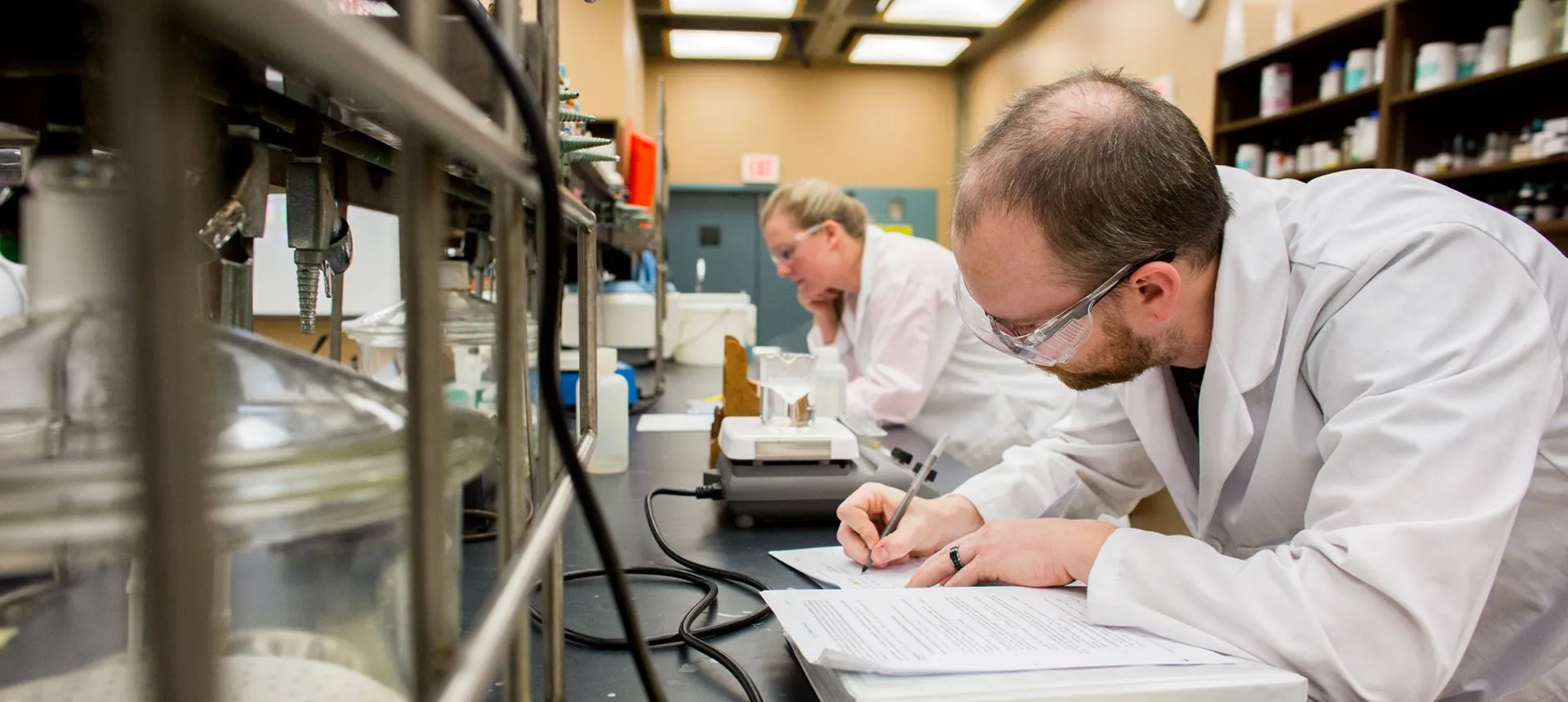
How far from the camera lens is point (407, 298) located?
0.85 ft

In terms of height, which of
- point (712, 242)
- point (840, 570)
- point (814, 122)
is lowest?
point (840, 570)

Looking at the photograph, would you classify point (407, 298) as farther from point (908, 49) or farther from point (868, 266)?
point (908, 49)

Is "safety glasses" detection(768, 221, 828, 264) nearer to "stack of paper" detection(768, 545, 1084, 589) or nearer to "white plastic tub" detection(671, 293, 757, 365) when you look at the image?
"white plastic tub" detection(671, 293, 757, 365)

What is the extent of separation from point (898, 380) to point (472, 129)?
1953 mm

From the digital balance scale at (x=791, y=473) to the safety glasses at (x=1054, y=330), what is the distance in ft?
0.87

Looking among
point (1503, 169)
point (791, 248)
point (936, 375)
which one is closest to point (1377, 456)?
point (936, 375)

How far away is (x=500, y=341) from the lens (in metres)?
0.38

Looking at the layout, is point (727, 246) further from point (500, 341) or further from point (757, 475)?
point (500, 341)

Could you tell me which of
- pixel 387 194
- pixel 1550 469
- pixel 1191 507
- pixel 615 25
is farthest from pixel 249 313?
pixel 615 25

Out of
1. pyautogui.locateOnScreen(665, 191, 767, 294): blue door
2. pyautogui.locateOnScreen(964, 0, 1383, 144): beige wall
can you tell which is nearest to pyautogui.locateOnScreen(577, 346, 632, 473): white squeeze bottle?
pyautogui.locateOnScreen(964, 0, 1383, 144): beige wall

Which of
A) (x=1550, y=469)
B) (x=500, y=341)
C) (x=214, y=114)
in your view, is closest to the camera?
(x=500, y=341)

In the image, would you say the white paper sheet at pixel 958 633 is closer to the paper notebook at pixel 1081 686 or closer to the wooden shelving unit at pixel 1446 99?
the paper notebook at pixel 1081 686

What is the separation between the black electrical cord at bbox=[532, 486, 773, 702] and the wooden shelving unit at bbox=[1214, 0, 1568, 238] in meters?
2.72

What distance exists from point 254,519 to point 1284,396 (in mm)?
925
